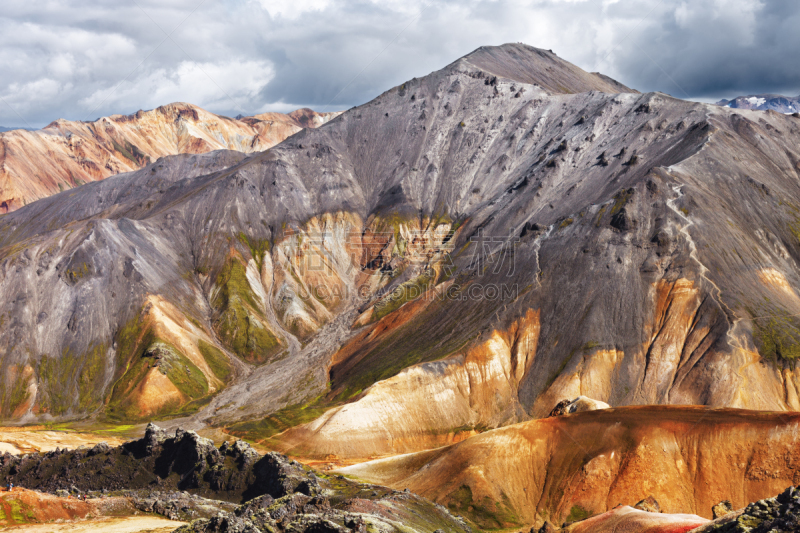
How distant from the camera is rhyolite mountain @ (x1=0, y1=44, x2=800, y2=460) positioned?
271 feet

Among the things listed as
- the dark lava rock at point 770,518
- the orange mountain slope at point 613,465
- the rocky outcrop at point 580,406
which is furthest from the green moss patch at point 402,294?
the dark lava rock at point 770,518

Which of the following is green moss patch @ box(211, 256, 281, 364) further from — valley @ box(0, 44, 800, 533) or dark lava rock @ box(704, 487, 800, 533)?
dark lava rock @ box(704, 487, 800, 533)

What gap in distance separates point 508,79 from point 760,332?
396 ft

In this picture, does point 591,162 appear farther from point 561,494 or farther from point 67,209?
point 67,209

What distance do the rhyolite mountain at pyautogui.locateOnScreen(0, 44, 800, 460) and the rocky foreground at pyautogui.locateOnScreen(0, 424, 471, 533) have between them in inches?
1217

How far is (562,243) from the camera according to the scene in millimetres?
100250

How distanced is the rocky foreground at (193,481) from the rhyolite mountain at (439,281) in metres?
30.9

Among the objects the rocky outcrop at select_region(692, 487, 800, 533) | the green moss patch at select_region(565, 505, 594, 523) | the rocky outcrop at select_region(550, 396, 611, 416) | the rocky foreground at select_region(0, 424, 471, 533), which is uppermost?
the rocky outcrop at select_region(550, 396, 611, 416)

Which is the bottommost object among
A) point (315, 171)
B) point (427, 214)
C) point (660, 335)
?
point (660, 335)

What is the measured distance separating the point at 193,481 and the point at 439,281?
81.0 metres

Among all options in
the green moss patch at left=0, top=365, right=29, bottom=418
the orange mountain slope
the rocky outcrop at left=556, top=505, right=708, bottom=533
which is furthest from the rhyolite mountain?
the rocky outcrop at left=556, top=505, right=708, bottom=533

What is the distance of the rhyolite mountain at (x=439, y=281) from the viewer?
8262 centimetres

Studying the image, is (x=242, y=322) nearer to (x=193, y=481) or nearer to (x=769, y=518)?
(x=193, y=481)

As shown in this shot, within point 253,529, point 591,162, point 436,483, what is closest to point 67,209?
point 591,162
